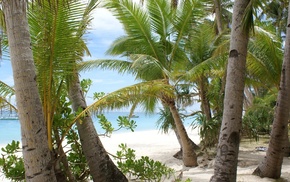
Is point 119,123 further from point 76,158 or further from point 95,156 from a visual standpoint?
point 76,158

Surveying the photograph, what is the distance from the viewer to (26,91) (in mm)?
3461

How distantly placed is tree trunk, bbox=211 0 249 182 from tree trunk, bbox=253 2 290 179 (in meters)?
1.75

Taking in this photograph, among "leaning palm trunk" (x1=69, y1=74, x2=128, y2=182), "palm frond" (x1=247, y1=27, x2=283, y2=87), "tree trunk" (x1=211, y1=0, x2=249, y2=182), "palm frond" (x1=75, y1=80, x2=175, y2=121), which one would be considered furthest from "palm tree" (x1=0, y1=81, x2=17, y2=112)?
"palm frond" (x1=247, y1=27, x2=283, y2=87)

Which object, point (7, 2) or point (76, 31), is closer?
point (7, 2)

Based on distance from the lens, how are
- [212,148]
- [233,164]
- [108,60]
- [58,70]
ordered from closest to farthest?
1. [58,70]
2. [233,164]
3. [108,60]
4. [212,148]

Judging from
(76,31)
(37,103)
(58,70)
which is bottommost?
(37,103)

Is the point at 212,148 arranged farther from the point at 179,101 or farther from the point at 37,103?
the point at 37,103

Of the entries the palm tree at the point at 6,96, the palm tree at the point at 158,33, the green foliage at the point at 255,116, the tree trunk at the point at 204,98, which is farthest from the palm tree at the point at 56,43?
the green foliage at the point at 255,116

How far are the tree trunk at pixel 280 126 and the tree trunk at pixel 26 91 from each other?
456 centimetres

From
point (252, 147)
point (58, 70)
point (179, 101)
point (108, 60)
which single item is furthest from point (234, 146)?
point (252, 147)

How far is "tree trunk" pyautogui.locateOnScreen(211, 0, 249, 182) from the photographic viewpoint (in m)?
4.70

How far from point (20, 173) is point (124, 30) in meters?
6.58

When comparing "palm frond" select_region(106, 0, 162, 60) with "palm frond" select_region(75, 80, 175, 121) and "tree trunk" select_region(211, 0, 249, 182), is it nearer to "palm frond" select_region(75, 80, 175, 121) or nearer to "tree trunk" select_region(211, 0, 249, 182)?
"palm frond" select_region(75, 80, 175, 121)

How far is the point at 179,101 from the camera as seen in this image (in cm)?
1255
